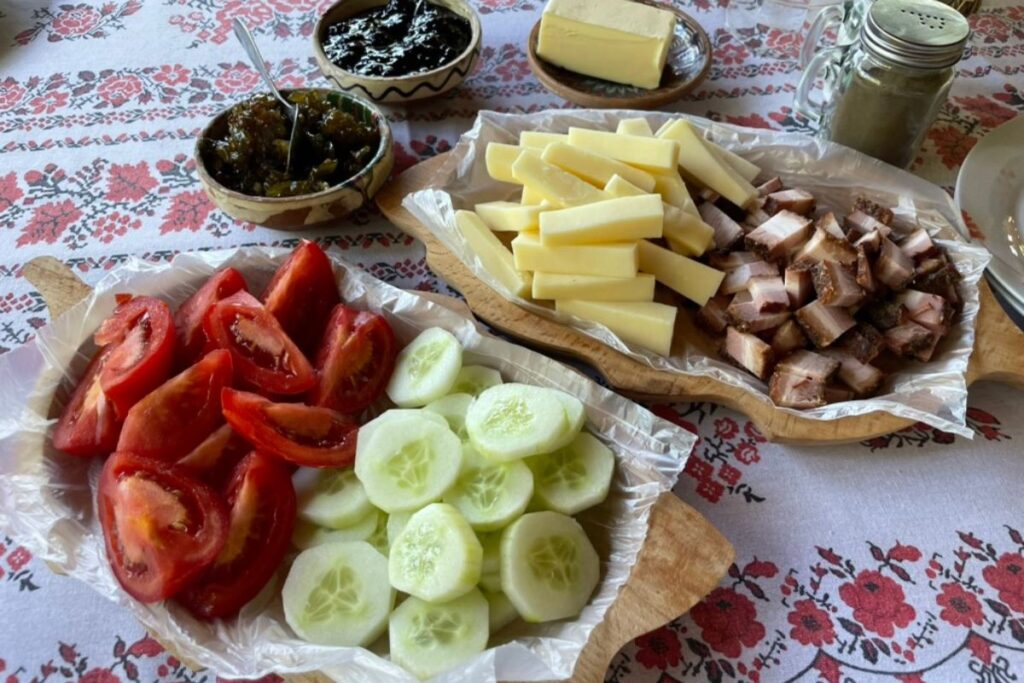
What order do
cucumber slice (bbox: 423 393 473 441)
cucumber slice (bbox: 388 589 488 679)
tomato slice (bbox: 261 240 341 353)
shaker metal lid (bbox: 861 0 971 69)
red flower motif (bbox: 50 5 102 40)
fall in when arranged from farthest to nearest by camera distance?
red flower motif (bbox: 50 5 102 40), shaker metal lid (bbox: 861 0 971 69), tomato slice (bbox: 261 240 341 353), cucumber slice (bbox: 423 393 473 441), cucumber slice (bbox: 388 589 488 679)

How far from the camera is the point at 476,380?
1.30 meters

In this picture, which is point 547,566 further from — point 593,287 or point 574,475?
point 593,287

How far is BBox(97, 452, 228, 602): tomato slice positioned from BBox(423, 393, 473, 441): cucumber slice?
0.35 m

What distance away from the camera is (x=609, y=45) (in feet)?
6.00

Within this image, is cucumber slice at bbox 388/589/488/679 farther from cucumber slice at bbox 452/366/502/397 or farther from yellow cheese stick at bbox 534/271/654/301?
yellow cheese stick at bbox 534/271/654/301

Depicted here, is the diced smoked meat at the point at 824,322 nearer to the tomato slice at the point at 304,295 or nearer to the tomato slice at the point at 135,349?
the tomato slice at the point at 304,295

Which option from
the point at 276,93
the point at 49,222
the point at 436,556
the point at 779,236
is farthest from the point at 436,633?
the point at 49,222

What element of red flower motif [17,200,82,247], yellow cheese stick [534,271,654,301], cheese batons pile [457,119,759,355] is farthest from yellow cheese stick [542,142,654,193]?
red flower motif [17,200,82,247]

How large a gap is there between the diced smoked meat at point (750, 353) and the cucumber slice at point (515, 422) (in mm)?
412

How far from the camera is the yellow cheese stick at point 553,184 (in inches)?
58.6

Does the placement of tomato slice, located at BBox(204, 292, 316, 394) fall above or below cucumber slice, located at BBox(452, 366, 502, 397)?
above

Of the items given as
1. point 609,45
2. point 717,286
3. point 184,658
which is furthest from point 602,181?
point 184,658

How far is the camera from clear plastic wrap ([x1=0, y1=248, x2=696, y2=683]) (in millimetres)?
1010

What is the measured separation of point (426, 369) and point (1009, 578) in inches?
38.0
